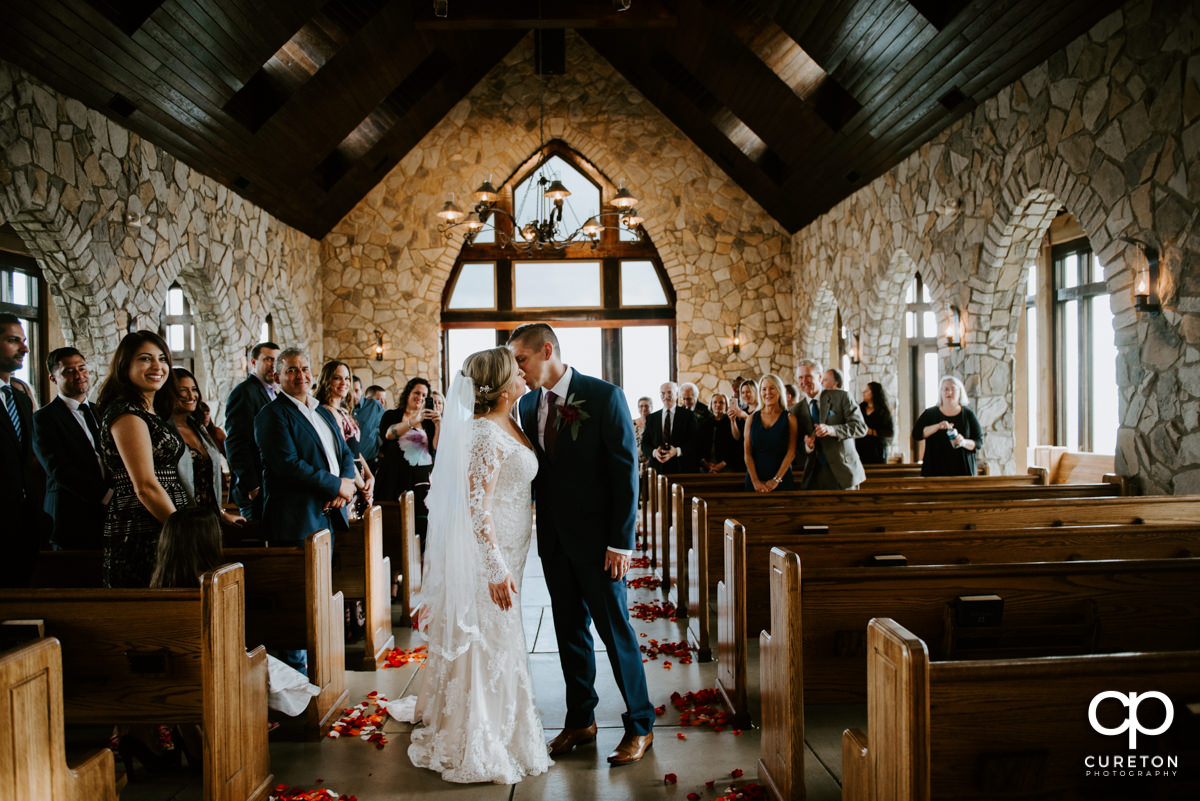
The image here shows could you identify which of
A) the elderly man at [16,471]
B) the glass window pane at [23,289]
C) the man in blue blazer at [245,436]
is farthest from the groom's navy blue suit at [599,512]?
the glass window pane at [23,289]

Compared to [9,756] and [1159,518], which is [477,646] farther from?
[1159,518]

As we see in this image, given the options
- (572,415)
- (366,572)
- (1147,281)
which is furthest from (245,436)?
(1147,281)

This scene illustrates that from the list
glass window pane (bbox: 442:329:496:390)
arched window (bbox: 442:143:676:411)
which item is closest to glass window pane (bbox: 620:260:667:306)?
arched window (bbox: 442:143:676:411)

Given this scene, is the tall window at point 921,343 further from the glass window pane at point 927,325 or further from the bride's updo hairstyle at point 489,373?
the bride's updo hairstyle at point 489,373

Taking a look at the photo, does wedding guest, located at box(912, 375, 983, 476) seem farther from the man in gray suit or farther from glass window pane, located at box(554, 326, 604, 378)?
glass window pane, located at box(554, 326, 604, 378)

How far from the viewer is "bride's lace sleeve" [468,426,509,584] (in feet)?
8.78

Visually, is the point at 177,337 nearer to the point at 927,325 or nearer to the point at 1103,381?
the point at 927,325

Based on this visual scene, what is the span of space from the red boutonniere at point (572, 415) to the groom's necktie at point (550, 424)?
3 cm

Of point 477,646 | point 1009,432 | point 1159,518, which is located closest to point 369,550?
point 477,646

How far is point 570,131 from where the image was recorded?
11516mm

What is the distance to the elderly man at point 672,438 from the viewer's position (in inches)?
307

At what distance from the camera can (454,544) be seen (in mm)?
2783

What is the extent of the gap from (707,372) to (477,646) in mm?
9186

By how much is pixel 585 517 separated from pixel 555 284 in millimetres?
9631
